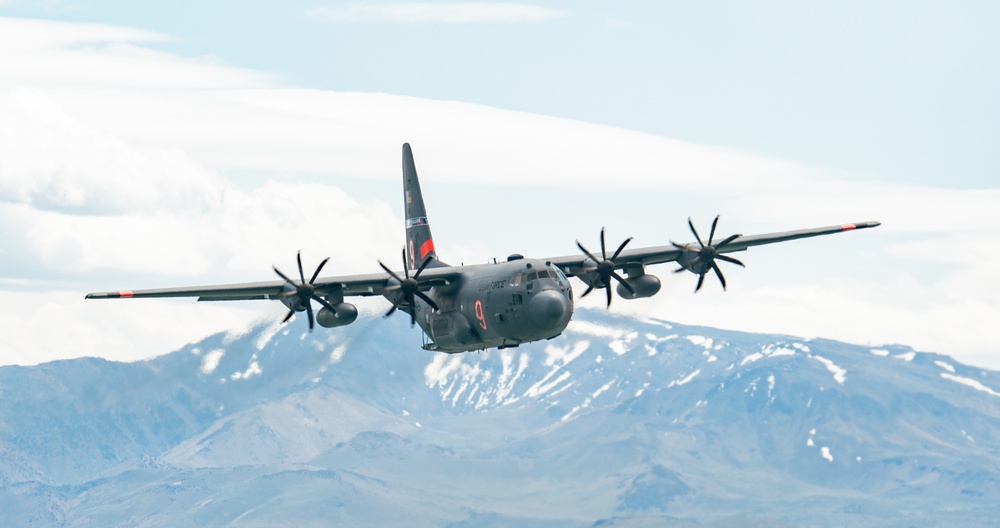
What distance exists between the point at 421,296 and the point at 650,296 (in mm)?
14627

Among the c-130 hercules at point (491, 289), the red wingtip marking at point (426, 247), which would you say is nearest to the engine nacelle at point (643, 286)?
the c-130 hercules at point (491, 289)

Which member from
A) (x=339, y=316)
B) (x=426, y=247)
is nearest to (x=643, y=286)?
(x=339, y=316)

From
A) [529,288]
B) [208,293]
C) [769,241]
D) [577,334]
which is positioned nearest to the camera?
[529,288]

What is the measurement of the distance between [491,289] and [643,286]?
10866 mm

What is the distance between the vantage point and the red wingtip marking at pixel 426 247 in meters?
96.1

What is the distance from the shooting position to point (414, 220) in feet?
321

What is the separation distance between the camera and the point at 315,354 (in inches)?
4080

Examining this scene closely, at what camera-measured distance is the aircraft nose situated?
71.0 m

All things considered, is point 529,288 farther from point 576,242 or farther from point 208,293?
point 208,293

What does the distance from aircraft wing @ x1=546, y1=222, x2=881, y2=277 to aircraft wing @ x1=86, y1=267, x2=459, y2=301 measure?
7.31 metres

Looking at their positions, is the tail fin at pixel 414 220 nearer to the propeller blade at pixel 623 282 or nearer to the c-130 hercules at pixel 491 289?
the c-130 hercules at pixel 491 289

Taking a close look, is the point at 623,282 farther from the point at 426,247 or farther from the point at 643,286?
the point at 426,247

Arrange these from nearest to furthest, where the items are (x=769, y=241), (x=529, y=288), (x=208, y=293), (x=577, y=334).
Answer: (x=529, y=288) → (x=208, y=293) → (x=769, y=241) → (x=577, y=334)

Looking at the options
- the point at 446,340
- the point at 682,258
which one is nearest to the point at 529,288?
the point at 446,340
